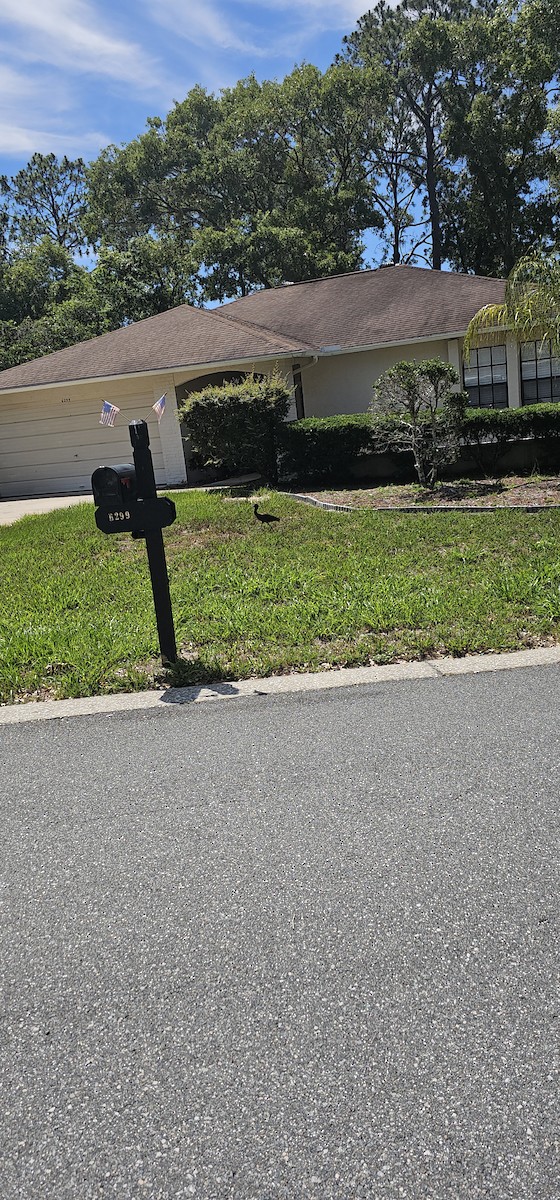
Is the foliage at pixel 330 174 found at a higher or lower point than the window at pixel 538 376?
higher

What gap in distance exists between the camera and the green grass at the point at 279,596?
5824 mm

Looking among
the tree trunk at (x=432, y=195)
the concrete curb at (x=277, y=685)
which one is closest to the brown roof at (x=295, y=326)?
the concrete curb at (x=277, y=685)

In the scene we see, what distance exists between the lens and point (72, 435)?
20.5 metres

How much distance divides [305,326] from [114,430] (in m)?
5.43

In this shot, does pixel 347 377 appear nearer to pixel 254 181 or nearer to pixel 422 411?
pixel 422 411

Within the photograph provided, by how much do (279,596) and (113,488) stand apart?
250cm

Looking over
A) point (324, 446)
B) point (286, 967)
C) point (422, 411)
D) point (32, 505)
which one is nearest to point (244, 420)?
point (324, 446)

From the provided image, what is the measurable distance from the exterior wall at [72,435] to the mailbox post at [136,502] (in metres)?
13.5

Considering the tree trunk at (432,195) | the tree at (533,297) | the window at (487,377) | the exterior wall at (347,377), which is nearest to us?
the tree at (533,297)

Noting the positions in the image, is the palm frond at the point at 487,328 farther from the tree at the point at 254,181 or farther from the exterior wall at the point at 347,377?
the tree at the point at 254,181

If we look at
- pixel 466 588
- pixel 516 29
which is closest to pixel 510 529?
pixel 466 588

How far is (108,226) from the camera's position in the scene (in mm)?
40281

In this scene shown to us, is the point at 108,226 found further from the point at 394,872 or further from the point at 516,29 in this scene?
the point at 394,872

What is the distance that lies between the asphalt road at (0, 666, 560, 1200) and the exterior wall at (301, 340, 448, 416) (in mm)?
16272
